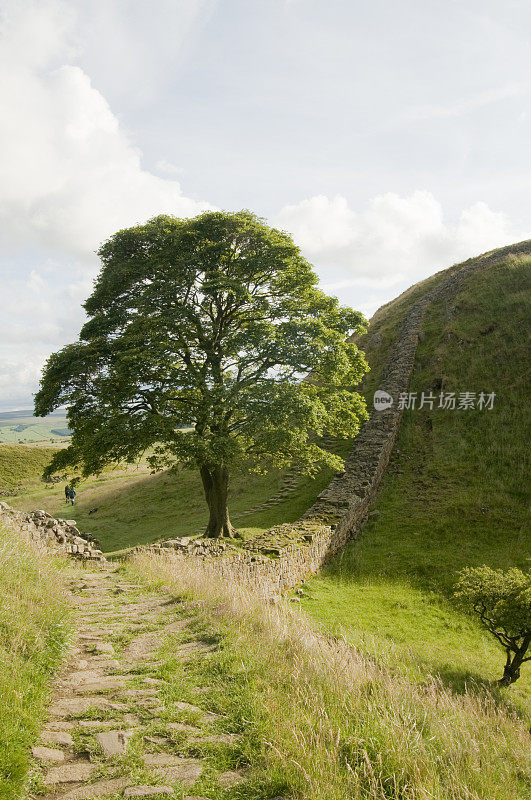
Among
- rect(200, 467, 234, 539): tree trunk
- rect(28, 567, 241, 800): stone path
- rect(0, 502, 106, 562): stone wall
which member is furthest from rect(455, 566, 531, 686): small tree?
rect(0, 502, 106, 562): stone wall

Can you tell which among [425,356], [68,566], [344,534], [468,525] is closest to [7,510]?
[68,566]

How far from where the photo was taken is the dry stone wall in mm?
13578

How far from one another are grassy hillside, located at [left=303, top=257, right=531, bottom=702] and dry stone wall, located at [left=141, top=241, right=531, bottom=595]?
2.51ft

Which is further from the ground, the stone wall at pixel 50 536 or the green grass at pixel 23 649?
the green grass at pixel 23 649

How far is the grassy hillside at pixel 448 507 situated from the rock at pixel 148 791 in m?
5.27

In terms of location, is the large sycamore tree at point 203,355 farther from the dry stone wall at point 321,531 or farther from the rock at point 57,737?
the rock at point 57,737

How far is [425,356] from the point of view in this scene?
33.7 meters

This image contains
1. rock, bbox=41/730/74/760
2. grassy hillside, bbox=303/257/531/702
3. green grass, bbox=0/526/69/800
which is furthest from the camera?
grassy hillside, bbox=303/257/531/702

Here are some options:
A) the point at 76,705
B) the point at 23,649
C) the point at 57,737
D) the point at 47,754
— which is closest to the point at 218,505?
the point at 23,649

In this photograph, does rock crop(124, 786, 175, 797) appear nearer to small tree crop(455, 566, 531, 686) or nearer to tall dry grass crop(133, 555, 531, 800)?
tall dry grass crop(133, 555, 531, 800)

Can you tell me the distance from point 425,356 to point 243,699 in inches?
1246

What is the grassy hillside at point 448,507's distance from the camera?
12359 millimetres

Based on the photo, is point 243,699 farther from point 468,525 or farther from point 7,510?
point 468,525

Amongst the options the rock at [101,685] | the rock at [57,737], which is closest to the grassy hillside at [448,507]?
the rock at [101,685]
